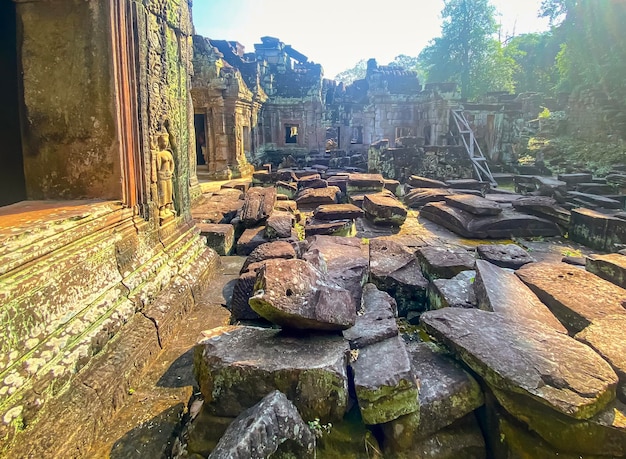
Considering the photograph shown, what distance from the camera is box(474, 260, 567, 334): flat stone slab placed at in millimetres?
2523

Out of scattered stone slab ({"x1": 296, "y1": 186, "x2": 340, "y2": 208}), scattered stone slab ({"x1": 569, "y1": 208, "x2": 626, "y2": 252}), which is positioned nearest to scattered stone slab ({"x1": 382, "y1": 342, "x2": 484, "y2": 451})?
scattered stone slab ({"x1": 569, "y1": 208, "x2": 626, "y2": 252})

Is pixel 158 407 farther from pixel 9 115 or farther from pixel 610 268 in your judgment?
pixel 610 268

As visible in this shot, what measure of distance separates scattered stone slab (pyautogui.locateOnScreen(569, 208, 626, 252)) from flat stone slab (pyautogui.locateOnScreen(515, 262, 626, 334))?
2.34m

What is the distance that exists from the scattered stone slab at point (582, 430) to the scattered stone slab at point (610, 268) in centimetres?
205

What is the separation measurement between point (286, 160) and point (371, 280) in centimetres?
1446

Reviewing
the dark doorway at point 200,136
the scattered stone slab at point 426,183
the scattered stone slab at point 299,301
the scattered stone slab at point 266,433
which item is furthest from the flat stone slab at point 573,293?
the dark doorway at point 200,136

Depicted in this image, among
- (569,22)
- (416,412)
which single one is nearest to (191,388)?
(416,412)

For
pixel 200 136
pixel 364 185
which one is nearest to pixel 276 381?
pixel 364 185

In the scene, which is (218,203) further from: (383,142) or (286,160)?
(286,160)

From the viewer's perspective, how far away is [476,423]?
1966mm

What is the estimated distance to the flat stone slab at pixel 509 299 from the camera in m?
2.52

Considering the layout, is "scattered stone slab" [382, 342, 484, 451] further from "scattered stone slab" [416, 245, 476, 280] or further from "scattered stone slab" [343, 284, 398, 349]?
"scattered stone slab" [416, 245, 476, 280]

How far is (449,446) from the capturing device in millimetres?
1831

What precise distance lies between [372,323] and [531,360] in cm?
90
